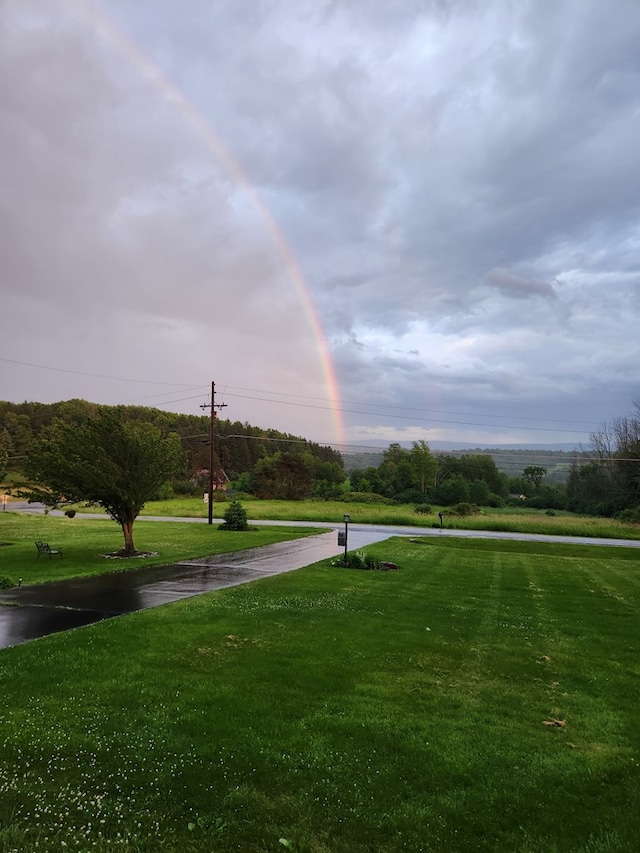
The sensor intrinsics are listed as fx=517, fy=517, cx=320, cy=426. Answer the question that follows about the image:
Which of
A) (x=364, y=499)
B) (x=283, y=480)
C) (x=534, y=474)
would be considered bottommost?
(x=364, y=499)

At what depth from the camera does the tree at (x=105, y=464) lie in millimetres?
16781

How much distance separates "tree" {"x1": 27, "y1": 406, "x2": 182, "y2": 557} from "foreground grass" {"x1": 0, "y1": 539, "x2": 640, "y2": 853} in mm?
8558

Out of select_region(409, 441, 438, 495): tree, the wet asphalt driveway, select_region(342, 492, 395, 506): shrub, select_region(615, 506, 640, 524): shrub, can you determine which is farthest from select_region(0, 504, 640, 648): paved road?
select_region(409, 441, 438, 495): tree

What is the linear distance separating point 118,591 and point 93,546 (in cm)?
988

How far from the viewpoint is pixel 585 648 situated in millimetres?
8156

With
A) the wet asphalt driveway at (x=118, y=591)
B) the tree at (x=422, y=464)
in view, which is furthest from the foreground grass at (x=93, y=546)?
the tree at (x=422, y=464)

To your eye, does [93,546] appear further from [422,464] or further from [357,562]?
[422,464]

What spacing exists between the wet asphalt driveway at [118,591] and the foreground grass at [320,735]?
93 centimetres

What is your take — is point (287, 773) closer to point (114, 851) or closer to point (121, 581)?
point (114, 851)

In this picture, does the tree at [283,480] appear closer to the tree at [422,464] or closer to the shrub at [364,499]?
the shrub at [364,499]

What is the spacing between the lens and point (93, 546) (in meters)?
20.7

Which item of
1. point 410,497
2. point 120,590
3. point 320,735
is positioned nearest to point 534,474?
point 410,497

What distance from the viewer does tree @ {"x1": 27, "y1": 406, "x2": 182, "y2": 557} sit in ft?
55.1

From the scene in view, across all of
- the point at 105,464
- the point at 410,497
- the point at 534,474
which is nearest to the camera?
the point at 105,464
